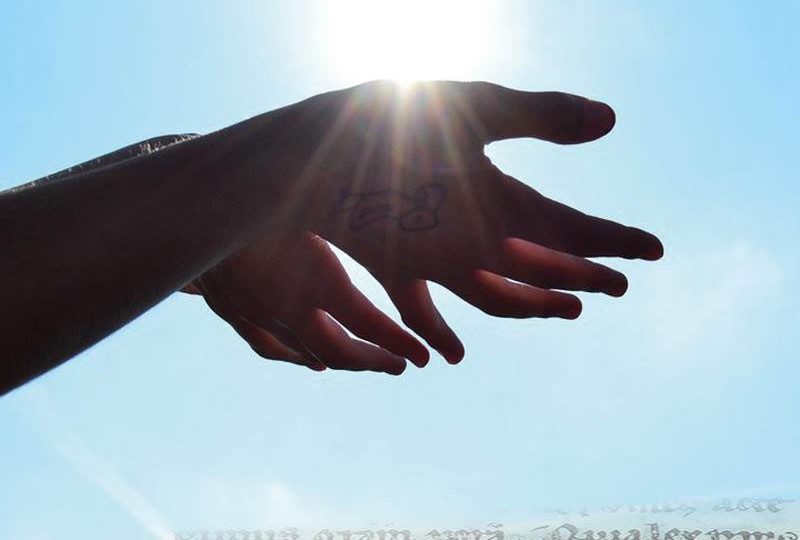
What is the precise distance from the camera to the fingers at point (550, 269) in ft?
3.28

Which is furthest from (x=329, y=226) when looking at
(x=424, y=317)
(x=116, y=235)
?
(x=116, y=235)

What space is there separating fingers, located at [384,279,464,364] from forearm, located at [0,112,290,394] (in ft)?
0.85

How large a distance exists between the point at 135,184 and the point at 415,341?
1.83 ft

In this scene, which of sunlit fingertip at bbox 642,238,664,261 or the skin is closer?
the skin

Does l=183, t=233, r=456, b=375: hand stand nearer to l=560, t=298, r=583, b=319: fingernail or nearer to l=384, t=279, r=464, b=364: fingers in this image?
l=384, t=279, r=464, b=364: fingers

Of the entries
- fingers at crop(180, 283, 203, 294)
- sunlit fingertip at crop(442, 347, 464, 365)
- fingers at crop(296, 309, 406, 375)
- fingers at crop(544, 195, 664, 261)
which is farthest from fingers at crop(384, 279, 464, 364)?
fingers at crop(180, 283, 203, 294)

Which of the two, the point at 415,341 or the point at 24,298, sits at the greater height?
the point at 415,341

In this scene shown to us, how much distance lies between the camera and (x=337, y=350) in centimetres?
128

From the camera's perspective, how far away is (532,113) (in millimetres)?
958

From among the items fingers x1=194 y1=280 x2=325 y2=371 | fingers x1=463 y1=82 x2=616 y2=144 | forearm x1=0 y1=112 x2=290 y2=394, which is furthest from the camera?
fingers x1=194 y1=280 x2=325 y2=371

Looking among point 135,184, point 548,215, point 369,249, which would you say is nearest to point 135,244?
point 135,184

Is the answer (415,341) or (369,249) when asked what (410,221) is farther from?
(415,341)

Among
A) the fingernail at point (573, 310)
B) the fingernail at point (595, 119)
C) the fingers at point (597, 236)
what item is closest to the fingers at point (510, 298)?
the fingernail at point (573, 310)

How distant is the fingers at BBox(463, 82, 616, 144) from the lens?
0.96m
